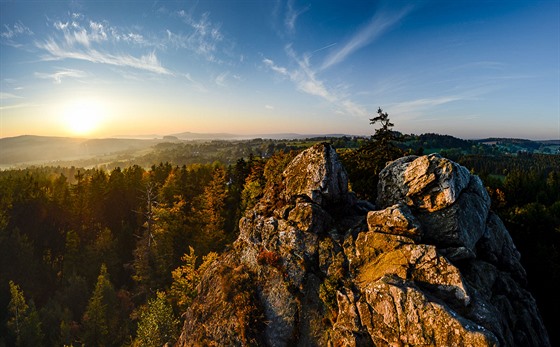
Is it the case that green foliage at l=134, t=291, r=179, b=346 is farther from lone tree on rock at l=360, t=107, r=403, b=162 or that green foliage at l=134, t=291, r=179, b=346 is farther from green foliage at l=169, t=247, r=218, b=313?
lone tree on rock at l=360, t=107, r=403, b=162

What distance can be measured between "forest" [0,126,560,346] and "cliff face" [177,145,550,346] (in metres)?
11.6

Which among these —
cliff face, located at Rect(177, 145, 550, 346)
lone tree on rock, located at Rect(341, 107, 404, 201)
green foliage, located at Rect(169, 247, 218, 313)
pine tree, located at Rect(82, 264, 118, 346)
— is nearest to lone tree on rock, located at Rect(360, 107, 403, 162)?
lone tree on rock, located at Rect(341, 107, 404, 201)

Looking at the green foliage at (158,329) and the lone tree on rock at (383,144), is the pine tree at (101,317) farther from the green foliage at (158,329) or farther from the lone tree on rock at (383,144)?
the lone tree on rock at (383,144)

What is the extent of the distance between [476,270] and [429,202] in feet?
18.6

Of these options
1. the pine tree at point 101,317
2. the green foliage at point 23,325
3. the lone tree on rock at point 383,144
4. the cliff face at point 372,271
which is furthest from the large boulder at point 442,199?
the green foliage at point 23,325

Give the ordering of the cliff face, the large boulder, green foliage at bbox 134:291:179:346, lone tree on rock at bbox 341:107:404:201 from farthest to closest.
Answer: lone tree on rock at bbox 341:107:404:201 → green foliage at bbox 134:291:179:346 → the large boulder → the cliff face

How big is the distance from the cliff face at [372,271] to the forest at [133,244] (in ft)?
Result: 38.1

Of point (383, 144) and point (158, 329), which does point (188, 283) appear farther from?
point (383, 144)

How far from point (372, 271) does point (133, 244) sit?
55.1 meters

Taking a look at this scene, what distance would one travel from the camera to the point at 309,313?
2169cm

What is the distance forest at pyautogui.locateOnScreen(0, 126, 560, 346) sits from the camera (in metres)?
36.5

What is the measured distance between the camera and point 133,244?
197ft

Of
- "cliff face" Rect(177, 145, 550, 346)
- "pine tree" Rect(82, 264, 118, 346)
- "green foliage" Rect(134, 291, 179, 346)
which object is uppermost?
"cliff face" Rect(177, 145, 550, 346)

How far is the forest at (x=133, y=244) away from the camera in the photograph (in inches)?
1436
